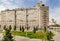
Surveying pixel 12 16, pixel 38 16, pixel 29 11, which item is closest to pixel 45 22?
pixel 38 16

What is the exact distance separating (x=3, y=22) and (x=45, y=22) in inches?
736

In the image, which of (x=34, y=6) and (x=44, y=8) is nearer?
(x=44, y=8)

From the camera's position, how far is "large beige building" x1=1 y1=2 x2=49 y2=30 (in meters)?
72.4

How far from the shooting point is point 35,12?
74.6m

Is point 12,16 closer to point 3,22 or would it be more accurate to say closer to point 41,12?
point 3,22

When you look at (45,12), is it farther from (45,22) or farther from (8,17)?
(8,17)

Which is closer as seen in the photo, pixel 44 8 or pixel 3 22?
pixel 44 8

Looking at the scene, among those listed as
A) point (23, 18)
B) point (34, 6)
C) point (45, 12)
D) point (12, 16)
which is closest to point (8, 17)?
point (12, 16)

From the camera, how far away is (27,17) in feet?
251

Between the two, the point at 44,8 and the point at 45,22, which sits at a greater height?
the point at 44,8

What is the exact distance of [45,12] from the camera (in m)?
72.1

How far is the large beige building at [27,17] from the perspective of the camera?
72.4 metres

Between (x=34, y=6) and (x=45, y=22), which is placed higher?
(x=34, y=6)

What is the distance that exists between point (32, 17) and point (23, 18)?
372cm
